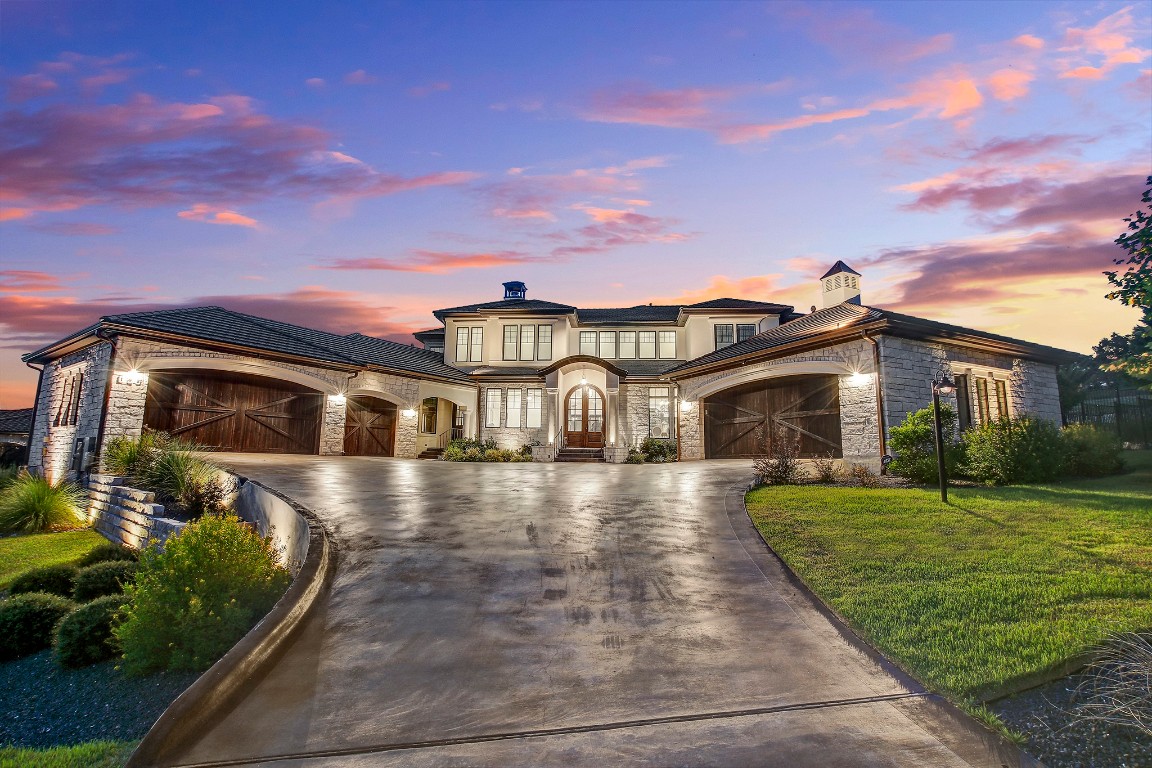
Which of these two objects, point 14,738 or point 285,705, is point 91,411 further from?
point 285,705

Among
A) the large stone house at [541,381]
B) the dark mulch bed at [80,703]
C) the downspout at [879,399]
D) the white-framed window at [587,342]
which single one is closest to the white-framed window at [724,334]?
the large stone house at [541,381]

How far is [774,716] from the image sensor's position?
3588mm

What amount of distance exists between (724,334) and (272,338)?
18.2m

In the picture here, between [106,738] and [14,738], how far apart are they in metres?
0.99

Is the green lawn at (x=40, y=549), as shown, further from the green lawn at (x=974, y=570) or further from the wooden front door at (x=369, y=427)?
the green lawn at (x=974, y=570)

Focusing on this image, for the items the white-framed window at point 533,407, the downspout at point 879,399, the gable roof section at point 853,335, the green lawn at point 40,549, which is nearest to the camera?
the green lawn at point 40,549

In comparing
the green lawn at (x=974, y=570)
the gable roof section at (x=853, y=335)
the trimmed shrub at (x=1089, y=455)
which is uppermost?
the gable roof section at (x=853, y=335)

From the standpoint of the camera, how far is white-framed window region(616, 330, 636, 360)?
2741 centimetres

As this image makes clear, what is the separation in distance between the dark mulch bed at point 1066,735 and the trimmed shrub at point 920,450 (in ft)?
30.7

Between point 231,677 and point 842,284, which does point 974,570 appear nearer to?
point 231,677

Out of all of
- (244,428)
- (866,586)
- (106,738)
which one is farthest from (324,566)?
(244,428)

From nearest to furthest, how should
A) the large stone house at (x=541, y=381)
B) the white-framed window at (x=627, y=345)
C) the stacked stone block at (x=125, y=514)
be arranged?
the stacked stone block at (x=125, y=514) → the large stone house at (x=541, y=381) → the white-framed window at (x=627, y=345)

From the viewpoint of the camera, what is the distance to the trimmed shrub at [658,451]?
21.9 metres

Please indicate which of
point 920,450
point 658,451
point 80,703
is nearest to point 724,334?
point 658,451
